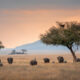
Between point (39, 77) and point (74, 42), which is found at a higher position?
point (74, 42)

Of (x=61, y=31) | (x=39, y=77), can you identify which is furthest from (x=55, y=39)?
(x=39, y=77)

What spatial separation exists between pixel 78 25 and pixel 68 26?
201 centimetres

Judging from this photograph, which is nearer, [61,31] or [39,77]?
[39,77]

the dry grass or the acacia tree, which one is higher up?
the acacia tree

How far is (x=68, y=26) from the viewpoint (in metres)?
62.5

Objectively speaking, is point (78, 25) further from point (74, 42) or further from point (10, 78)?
point (10, 78)

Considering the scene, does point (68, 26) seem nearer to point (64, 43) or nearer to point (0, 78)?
point (64, 43)

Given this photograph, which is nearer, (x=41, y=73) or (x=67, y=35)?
(x=41, y=73)

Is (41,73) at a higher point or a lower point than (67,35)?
lower

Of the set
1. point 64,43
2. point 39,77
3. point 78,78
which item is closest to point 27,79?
point 39,77

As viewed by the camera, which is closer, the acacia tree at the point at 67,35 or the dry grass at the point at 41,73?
the dry grass at the point at 41,73

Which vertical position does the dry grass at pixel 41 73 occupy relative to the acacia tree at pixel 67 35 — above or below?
below

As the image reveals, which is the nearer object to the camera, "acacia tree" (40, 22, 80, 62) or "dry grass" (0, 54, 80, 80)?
"dry grass" (0, 54, 80, 80)

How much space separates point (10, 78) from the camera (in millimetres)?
27578
